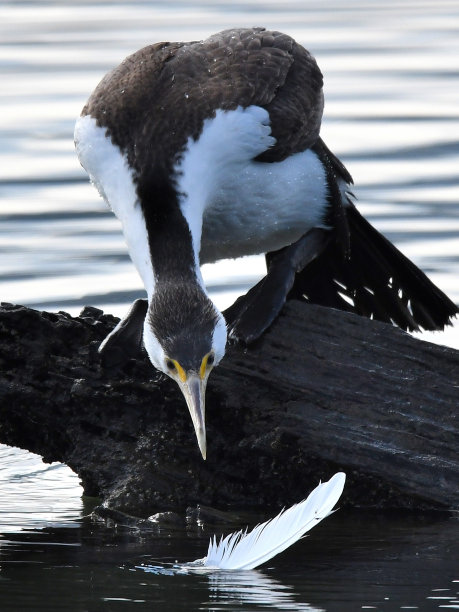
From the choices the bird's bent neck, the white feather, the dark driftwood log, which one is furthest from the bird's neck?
the white feather

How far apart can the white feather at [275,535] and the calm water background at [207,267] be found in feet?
0.26

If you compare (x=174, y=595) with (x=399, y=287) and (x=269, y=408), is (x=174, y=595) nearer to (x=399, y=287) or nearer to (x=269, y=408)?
(x=269, y=408)

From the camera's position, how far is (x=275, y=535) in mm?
6191

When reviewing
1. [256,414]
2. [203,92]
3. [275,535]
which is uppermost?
[203,92]

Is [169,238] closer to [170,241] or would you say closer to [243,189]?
[170,241]

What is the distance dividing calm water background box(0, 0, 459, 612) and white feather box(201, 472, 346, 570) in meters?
0.08

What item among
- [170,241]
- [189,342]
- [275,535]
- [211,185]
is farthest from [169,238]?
[275,535]

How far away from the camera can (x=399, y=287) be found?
827 cm

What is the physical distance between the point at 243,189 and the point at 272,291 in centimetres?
50

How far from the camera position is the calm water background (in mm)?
5973

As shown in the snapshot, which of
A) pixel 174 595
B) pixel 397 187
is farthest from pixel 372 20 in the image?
pixel 174 595

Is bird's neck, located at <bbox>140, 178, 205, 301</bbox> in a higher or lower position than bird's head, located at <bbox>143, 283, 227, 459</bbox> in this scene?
higher

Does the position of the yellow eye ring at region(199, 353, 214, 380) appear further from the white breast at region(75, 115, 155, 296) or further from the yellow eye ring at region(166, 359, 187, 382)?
the white breast at region(75, 115, 155, 296)

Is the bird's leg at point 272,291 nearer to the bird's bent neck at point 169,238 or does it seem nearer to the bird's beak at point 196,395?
the bird's bent neck at point 169,238
